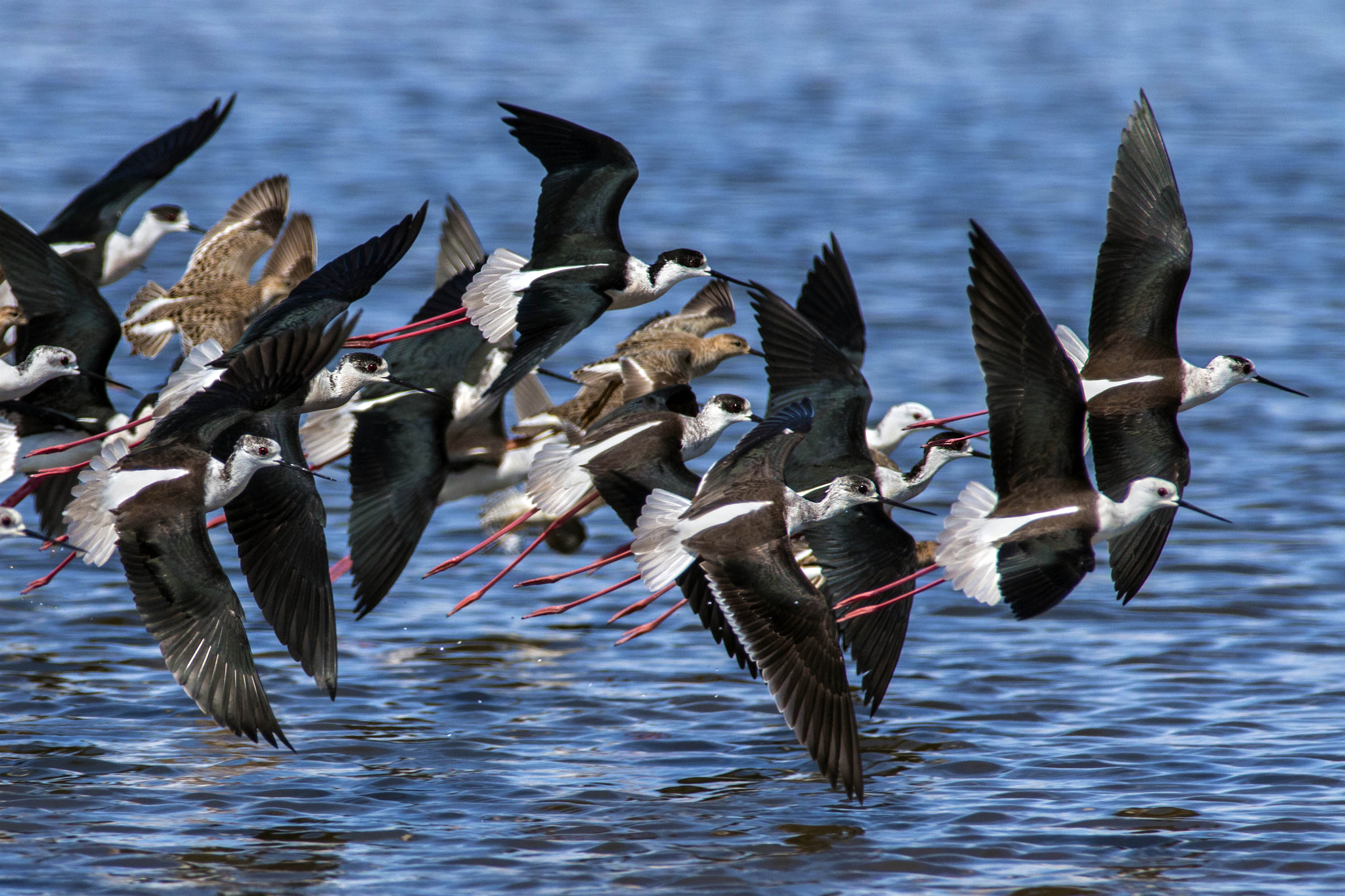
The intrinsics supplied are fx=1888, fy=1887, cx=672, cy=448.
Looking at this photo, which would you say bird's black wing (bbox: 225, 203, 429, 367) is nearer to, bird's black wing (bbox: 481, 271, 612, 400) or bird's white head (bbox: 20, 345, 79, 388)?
bird's black wing (bbox: 481, 271, 612, 400)

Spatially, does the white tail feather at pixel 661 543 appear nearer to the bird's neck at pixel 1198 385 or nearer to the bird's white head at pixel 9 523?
the bird's neck at pixel 1198 385

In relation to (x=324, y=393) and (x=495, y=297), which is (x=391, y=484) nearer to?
(x=324, y=393)

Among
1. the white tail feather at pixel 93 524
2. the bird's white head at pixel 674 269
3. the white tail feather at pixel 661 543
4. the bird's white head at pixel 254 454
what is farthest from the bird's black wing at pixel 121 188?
the white tail feather at pixel 661 543

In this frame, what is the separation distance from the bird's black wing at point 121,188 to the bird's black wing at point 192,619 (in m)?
3.95

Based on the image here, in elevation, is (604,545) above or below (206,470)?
below

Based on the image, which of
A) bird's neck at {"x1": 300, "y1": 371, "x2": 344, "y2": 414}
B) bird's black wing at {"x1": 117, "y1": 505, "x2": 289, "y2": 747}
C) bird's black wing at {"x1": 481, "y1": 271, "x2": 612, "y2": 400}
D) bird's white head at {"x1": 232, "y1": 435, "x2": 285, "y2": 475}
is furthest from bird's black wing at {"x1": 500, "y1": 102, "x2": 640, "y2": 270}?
bird's black wing at {"x1": 117, "y1": 505, "x2": 289, "y2": 747}

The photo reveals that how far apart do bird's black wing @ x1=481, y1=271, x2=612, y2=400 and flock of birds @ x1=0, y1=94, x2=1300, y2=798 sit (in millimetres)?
19

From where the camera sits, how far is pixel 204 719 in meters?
8.06

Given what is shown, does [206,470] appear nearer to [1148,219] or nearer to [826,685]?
[826,685]

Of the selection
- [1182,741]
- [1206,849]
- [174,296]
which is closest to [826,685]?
[1206,849]

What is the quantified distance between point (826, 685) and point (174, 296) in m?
5.26

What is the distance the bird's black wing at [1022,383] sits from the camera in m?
6.78

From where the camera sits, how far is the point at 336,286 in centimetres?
761

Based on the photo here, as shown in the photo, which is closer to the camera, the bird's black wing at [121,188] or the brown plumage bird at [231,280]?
the brown plumage bird at [231,280]
